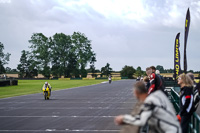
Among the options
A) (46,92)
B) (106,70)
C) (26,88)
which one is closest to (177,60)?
(46,92)

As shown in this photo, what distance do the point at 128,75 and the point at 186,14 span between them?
144921 mm

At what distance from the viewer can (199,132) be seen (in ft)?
18.9

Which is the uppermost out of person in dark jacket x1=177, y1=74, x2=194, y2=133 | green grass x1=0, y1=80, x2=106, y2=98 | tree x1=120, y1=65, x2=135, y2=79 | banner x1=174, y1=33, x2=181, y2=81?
tree x1=120, y1=65, x2=135, y2=79

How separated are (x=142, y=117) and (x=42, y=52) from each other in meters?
112

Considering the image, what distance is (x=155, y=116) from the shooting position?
394 cm

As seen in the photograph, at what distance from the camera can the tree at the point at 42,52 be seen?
114625 millimetres

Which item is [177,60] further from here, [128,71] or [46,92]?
[128,71]

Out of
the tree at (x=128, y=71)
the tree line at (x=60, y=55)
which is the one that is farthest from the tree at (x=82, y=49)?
the tree at (x=128, y=71)

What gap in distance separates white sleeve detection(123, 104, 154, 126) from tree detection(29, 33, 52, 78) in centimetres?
11155

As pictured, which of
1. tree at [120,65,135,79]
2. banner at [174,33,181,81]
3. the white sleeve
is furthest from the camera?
tree at [120,65,135,79]

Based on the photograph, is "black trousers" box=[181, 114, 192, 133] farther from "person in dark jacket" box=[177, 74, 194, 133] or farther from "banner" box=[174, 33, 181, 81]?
"banner" box=[174, 33, 181, 81]

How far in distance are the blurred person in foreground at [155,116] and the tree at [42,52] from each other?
4388 inches

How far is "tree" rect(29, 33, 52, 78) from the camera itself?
376 ft

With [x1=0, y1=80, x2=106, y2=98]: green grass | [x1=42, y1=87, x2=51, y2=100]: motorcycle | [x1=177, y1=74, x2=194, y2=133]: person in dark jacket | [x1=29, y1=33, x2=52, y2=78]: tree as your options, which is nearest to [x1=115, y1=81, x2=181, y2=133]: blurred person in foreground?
[x1=177, y1=74, x2=194, y2=133]: person in dark jacket
